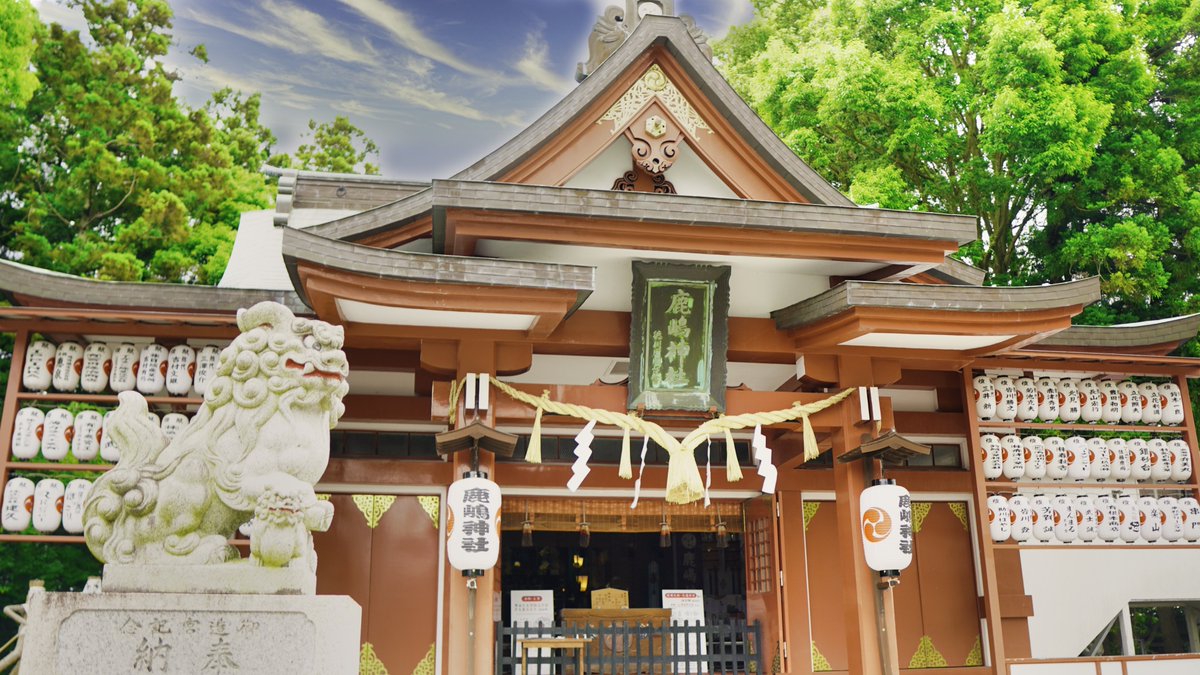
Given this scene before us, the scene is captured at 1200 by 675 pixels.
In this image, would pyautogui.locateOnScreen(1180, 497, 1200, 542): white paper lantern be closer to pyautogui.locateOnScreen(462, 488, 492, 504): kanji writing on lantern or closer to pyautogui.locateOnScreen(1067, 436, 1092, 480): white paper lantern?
pyautogui.locateOnScreen(1067, 436, 1092, 480): white paper lantern

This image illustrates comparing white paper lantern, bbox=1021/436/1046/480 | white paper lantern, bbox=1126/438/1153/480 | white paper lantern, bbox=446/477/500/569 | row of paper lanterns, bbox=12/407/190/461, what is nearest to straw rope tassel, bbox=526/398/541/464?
white paper lantern, bbox=446/477/500/569

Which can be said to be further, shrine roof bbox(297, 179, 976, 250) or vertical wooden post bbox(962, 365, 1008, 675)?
vertical wooden post bbox(962, 365, 1008, 675)

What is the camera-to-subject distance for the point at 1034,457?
9.73 meters

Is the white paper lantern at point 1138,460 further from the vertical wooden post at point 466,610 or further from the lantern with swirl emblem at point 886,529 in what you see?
the vertical wooden post at point 466,610

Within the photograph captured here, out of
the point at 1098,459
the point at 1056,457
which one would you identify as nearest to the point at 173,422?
the point at 1056,457

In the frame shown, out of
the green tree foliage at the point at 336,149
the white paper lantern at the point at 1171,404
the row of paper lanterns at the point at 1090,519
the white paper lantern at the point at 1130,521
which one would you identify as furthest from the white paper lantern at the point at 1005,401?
the green tree foliage at the point at 336,149

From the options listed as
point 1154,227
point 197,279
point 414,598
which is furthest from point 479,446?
point 197,279

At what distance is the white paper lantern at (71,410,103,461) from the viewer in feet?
27.2

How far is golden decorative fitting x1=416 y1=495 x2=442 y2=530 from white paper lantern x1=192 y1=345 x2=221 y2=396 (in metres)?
2.39

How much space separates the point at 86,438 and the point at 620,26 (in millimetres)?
7179

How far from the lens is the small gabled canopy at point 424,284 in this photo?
24.0 feet

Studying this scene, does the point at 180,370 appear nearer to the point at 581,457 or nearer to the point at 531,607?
the point at 581,457

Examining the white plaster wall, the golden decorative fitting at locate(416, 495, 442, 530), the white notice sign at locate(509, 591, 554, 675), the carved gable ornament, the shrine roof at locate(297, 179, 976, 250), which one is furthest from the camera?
the white notice sign at locate(509, 591, 554, 675)

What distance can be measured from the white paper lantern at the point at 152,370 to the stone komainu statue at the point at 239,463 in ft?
13.2
